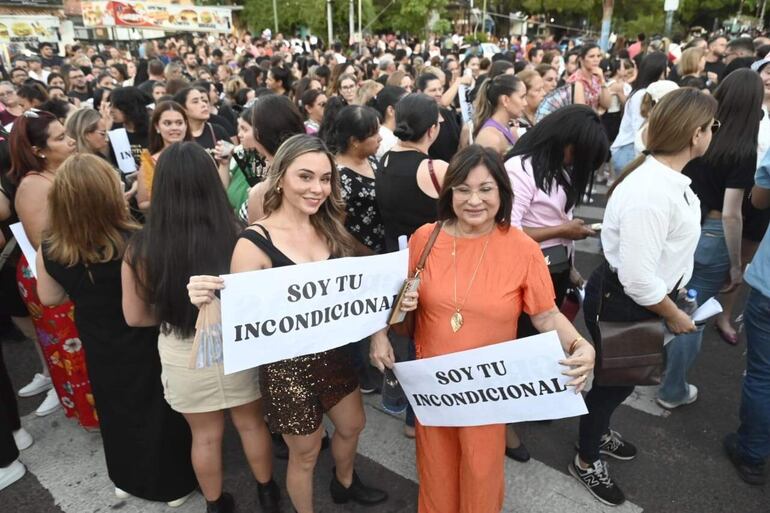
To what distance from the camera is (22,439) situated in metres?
3.33

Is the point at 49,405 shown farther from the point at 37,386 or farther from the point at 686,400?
the point at 686,400

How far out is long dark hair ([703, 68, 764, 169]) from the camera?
294 centimetres

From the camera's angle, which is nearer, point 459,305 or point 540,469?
point 459,305

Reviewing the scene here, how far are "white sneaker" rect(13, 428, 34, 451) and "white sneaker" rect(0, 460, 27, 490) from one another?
0.24 m

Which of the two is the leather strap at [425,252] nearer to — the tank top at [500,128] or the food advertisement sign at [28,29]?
the tank top at [500,128]

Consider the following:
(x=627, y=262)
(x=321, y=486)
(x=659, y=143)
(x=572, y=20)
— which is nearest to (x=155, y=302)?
(x=321, y=486)

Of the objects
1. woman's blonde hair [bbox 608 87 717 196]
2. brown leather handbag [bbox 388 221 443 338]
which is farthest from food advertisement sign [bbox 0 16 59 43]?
woman's blonde hair [bbox 608 87 717 196]

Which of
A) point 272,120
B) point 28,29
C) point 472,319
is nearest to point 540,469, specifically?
point 472,319

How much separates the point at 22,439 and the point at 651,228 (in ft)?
12.5

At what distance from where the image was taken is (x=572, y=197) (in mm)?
2877

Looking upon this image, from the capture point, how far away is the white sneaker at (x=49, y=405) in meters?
3.66

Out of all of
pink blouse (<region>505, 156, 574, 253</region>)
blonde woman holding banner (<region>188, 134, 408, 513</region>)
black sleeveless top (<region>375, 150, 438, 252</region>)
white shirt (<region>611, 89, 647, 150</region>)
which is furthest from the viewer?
white shirt (<region>611, 89, 647, 150</region>)

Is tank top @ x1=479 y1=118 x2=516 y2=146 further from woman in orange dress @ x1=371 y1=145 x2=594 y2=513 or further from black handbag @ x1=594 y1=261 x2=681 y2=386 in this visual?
woman in orange dress @ x1=371 y1=145 x2=594 y2=513

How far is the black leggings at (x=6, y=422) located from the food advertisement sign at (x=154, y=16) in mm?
27923
